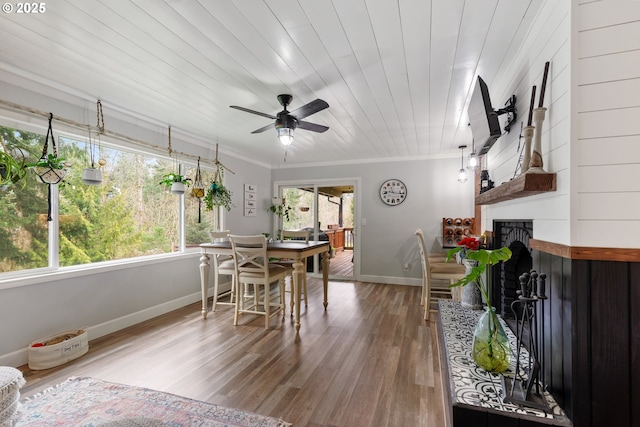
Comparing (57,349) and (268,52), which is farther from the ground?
(268,52)

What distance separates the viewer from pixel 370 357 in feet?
7.96

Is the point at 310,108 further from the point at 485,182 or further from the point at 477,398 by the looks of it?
the point at 477,398

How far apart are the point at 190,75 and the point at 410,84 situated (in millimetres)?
1749

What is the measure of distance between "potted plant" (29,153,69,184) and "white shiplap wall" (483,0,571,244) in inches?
131

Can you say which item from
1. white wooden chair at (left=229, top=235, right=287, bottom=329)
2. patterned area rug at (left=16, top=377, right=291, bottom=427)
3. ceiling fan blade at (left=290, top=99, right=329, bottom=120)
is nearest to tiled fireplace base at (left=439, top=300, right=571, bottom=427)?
patterned area rug at (left=16, top=377, right=291, bottom=427)

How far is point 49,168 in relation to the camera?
223cm

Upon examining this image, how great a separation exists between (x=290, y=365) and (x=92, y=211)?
249cm

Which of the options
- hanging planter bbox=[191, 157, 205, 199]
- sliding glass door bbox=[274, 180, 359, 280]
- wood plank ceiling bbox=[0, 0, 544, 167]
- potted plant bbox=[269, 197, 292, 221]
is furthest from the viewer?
potted plant bbox=[269, 197, 292, 221]

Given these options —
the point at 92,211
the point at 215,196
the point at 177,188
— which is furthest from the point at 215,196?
the point at 92,211

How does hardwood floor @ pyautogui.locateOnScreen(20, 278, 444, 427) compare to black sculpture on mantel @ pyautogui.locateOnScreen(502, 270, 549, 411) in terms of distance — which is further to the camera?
hardwood floor @ pyautogui.locateOnScreen(20, 278, 444, 427)

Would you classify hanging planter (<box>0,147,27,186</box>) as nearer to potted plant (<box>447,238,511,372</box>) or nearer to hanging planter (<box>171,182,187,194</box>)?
hanging planter (<box>171,182,187,194</box>)

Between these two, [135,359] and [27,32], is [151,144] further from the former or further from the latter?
[135,359]

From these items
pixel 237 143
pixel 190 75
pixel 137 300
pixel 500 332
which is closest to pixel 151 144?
pixel 237 143

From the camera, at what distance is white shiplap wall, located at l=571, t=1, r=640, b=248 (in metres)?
1.14
